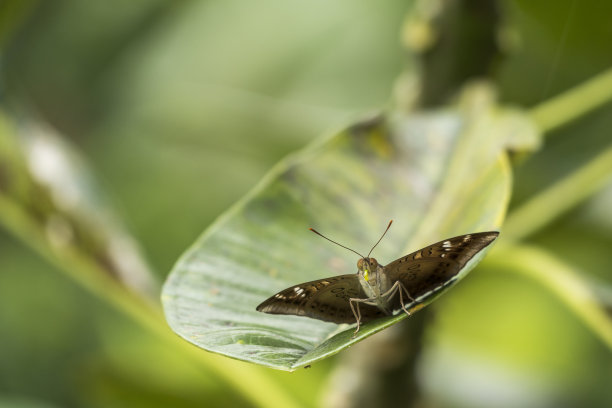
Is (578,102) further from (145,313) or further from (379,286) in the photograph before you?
(145,313)

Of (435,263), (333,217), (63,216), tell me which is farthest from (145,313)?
(435,263)

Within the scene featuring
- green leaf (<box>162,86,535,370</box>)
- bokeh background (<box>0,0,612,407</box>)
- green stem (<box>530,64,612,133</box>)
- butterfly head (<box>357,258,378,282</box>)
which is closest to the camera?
green leaf (<box>162,86,535,370</box>)

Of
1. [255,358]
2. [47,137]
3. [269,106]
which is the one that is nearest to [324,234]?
[255,358]

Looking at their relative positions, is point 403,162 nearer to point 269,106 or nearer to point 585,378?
point 269,106

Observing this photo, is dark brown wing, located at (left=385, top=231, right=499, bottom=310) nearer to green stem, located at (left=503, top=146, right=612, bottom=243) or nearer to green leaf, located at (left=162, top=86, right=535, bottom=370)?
green leaf, located at (left=162, top=86, right=535, bottom=370)

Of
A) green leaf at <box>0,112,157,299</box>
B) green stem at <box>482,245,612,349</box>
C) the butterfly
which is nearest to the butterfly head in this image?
the butterfly
